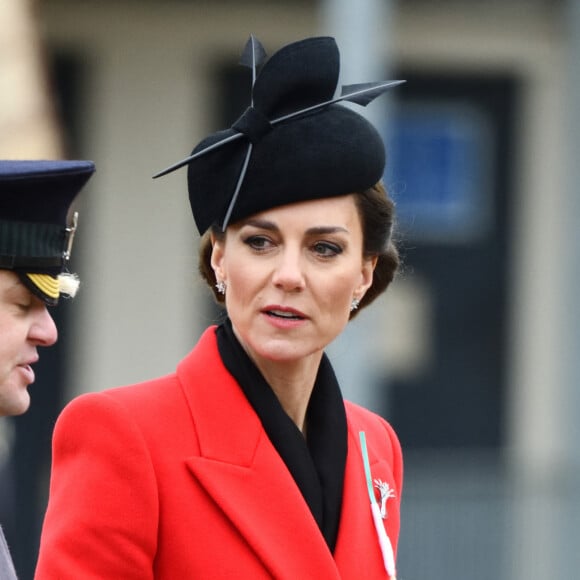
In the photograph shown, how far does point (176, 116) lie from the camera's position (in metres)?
12.1

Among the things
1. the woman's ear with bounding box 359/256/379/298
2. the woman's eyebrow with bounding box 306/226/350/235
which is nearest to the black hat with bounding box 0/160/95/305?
the woman's eyebrow with bounding box 306/226/350/235

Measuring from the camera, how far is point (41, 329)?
9.46 feet

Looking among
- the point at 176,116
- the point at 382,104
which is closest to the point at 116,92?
the point at 176,116

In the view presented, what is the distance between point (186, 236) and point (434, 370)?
225 cm

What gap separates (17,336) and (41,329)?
59mm

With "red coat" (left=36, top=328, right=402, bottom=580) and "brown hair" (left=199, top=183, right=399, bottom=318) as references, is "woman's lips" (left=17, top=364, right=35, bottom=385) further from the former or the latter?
"brown hair" (left=199, top=183, right=399, bottom=318)

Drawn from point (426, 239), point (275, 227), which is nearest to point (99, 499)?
point (275, 227)

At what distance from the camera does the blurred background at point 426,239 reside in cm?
1092

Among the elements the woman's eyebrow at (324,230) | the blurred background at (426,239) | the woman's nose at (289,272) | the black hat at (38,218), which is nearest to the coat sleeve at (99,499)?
the black hat at (38,218)

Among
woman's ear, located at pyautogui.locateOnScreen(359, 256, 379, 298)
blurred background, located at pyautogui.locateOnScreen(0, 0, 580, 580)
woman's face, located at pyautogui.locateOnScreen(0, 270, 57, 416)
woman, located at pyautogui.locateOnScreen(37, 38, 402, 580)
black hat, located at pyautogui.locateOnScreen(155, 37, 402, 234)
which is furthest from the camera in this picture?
blurred background, located at pyautogui.locateOnScreen(0, 0, 580, 580)

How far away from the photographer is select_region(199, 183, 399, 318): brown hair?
3201 mm

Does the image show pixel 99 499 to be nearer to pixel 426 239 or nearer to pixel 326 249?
pixel 326 249

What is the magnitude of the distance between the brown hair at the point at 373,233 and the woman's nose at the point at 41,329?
1.31ft

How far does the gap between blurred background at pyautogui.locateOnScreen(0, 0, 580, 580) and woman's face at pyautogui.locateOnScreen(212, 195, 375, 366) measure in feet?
22.9
